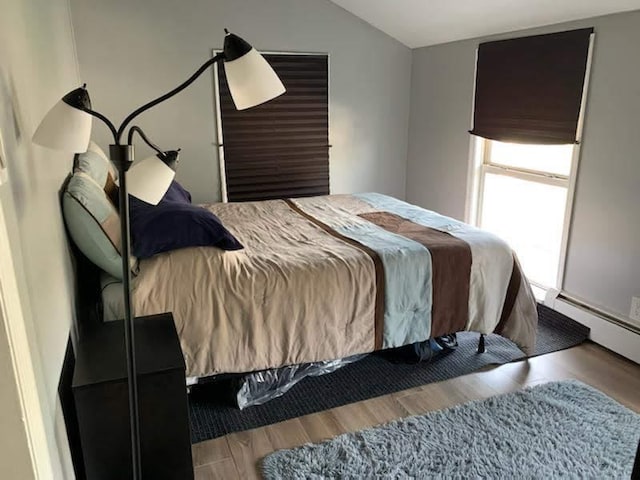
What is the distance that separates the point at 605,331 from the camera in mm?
2795

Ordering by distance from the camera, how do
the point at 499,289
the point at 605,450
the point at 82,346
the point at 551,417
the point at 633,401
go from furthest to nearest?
the point at 499,289 < the point at 633,401 < the point at 551,417 < the point at 605,450 < the point at 82,346

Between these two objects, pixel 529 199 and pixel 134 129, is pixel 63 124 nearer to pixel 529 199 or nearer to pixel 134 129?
pixel 134 129

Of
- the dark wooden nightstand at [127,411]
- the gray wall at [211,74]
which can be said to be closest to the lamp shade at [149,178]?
the dark wooden nightstand at [127,411]

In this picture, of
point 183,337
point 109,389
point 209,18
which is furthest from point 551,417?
point 209,18

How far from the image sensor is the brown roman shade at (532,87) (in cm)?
291

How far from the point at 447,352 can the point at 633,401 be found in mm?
904

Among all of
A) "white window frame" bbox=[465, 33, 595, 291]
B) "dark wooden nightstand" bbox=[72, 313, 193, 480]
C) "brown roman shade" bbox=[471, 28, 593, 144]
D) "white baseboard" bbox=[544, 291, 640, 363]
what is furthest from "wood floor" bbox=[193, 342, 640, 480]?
"brown roman shade" bbox=[471, 28, 593, 144]

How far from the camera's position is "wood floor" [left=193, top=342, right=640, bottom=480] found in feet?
6.43

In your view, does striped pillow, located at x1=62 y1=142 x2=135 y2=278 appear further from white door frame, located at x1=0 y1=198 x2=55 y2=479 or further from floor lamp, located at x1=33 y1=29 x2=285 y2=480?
white door frame, located at x1=0 y1=198 x2=55 y2=479

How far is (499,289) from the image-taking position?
2572 millimetres

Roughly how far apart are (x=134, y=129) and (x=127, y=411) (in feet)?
2.81

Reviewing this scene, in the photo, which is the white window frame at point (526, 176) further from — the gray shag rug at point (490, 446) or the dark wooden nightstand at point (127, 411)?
the dark wooden nightstand at point (127, 411)

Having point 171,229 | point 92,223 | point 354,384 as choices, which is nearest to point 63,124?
point 92,223

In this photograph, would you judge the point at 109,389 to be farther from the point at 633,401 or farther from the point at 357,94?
the point at 357,94
